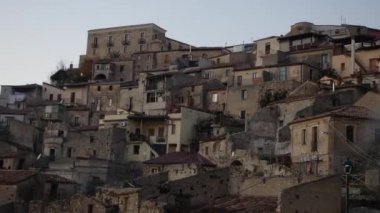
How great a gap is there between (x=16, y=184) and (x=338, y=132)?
19.9 meters

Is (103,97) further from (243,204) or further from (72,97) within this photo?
(243,204)

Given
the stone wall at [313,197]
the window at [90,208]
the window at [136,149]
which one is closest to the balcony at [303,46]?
the window at [136,149]

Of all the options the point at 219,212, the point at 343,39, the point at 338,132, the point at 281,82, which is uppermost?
the point at 343,39

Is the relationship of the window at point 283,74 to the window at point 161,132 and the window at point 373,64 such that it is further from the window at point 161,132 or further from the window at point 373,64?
the window at point 161,132

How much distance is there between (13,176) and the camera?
45.0 m

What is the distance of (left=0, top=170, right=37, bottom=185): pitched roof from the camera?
43.9m

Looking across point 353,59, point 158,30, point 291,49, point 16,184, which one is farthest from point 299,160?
point 158,30

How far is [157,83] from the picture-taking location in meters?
72.2

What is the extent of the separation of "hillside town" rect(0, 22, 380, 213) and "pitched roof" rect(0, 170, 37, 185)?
0.13m

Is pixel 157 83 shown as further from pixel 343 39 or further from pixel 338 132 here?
pixel 338 132

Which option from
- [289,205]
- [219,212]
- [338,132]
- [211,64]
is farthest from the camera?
[211,64]

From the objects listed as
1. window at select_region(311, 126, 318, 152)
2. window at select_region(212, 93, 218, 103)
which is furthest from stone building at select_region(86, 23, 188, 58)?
window at select_region(311, 126, 318, 152)

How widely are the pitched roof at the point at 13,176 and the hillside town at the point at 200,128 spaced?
13 cm

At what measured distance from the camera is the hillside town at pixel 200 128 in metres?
37.5
